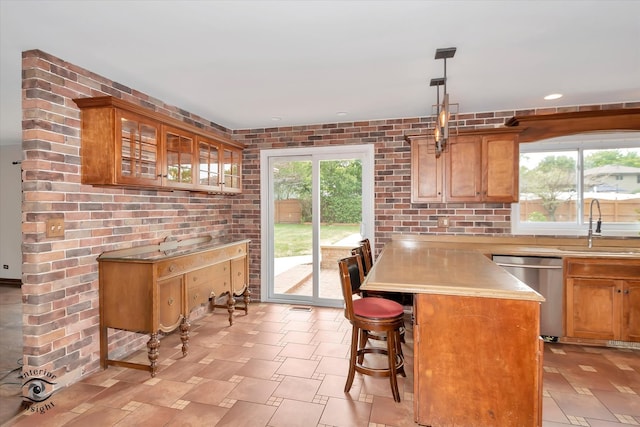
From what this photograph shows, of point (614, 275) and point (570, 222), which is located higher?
point (570, 222)

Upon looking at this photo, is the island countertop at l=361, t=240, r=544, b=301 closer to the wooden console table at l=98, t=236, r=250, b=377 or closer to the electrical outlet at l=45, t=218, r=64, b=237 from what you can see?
the wooden console table at l=98, t=236, r=250, b=377

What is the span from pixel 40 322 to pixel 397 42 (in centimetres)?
312

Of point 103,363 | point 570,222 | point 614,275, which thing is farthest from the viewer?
point 570,222

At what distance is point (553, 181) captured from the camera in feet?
13.4

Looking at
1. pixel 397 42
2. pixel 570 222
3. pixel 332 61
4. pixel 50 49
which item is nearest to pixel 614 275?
pixel 570 222

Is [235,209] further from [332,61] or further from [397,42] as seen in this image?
[397,42]

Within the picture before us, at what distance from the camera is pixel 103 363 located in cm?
287

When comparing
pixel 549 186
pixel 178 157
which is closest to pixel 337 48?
pixel 178 157

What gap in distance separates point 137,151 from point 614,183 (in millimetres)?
5004

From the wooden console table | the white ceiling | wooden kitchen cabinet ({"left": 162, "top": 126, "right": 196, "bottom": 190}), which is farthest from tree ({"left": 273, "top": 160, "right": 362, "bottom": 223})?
the wooden console table

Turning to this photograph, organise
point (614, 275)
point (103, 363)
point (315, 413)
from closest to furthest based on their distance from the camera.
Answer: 1. point (315, 413)
2. point (103, 363)
3. point (614, 275)

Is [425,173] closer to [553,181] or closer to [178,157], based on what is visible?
[553,181]

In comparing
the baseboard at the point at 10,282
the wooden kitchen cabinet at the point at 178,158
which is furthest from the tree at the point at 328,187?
the baseboard at the point at 10,282

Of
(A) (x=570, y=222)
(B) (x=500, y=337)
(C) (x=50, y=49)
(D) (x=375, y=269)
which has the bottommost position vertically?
(B) (x=500, y=337)
